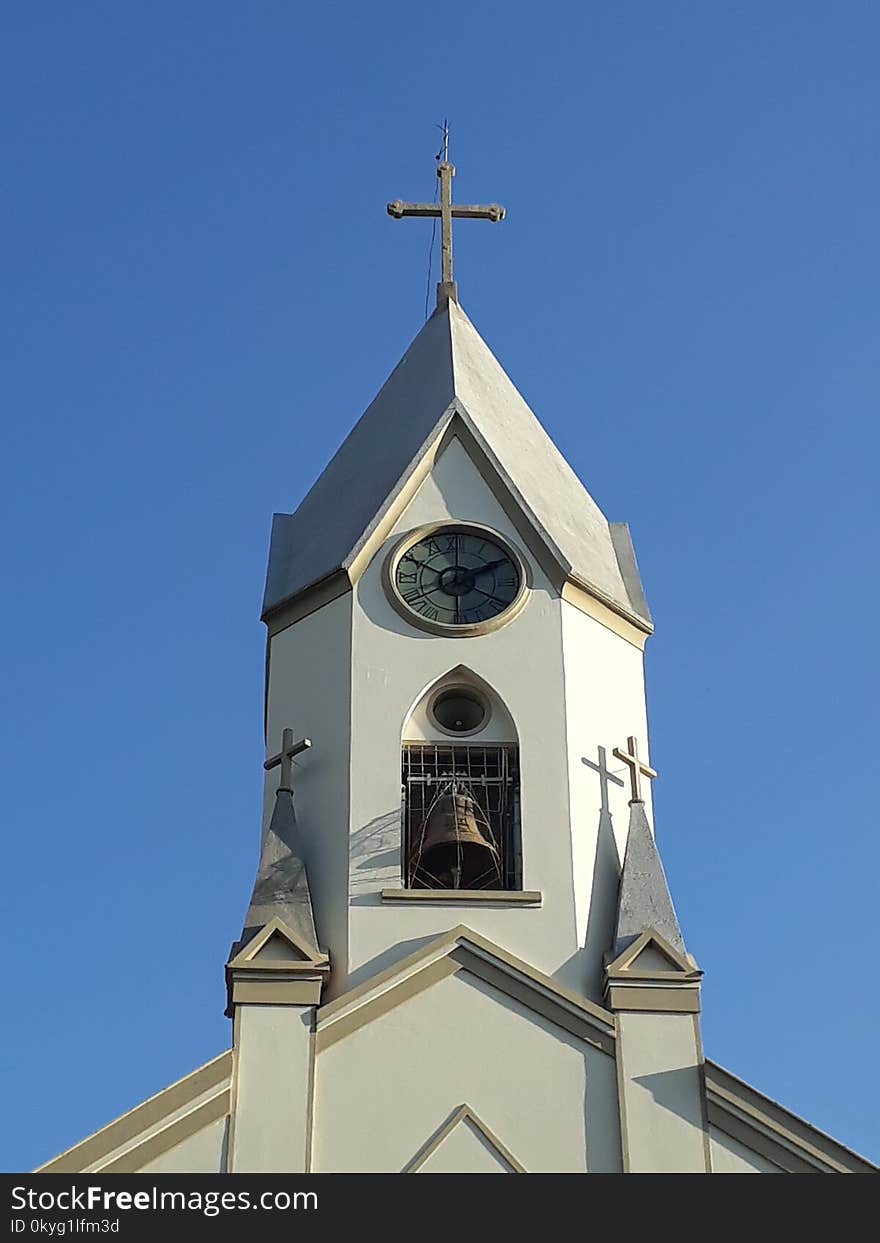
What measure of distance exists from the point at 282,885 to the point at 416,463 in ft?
17.7

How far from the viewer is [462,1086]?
23750 millimetres

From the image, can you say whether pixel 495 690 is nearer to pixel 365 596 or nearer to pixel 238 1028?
pixel 365 596

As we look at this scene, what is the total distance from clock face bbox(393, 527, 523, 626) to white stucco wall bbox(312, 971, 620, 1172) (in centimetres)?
443

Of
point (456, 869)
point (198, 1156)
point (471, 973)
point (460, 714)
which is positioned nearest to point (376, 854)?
point (456, 869)

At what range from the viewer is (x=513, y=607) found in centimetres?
2698

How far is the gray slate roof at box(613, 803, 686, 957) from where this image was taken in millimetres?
24844

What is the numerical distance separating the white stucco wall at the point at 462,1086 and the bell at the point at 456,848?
156cm

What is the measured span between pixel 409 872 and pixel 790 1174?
16.1ft

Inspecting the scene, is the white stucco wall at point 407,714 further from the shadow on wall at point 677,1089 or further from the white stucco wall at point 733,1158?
the white stucco wall at point 733,1158

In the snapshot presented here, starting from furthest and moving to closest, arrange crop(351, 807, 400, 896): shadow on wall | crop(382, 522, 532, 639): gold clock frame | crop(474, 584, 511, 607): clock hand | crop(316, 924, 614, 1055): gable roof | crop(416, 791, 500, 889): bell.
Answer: crop(474, 584, 511, 607): clock hand, crop(382, 522, 532, 639): gold clock frame, crop(416, 791, 500, 889): bell, crop(351, 807, 400, 896): shadow on wall, crop(316, 924, 614, 1055): gable roof

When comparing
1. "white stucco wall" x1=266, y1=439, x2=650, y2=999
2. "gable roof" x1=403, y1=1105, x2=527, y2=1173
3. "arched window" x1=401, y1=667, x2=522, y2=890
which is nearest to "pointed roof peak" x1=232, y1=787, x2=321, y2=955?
"white stucco wall" x1=266, y1=439, x2=650, y2=999

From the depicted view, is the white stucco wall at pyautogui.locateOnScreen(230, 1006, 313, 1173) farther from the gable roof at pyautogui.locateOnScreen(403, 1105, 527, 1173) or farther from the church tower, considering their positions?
the gable roof at pyautogui.locateOnScreen(403, 1105, 527, 1173)

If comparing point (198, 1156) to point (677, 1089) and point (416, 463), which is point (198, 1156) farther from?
point (416, 463)
